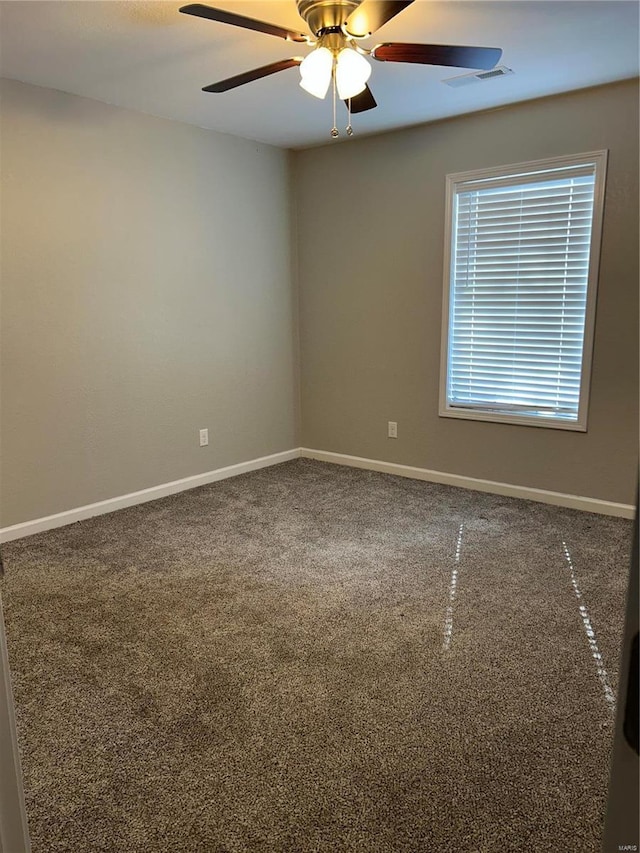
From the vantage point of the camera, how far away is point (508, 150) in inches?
147

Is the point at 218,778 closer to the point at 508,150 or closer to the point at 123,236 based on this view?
the point at 123,236

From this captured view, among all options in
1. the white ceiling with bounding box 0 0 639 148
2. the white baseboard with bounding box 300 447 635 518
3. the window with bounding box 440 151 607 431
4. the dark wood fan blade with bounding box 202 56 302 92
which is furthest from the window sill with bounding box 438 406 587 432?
the dark wood fan blade with bounding box 202 56 302 92

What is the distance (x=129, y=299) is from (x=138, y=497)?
129 centimetres

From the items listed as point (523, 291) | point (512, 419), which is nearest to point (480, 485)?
point (512, 419)

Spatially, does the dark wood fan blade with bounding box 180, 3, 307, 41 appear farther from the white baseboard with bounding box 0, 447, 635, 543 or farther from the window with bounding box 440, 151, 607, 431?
the white baseboard with bounding box 0, 447, 635, 543

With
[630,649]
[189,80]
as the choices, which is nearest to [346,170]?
[189,80]

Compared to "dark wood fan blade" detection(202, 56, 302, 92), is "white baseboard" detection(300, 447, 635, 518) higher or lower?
lower

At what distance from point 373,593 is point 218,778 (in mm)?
1203

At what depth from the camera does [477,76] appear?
310 cm

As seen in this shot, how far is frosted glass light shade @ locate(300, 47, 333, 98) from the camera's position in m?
2.21

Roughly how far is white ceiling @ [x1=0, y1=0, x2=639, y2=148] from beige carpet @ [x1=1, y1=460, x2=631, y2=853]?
7.92 ft

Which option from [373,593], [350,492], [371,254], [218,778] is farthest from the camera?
[371,254]

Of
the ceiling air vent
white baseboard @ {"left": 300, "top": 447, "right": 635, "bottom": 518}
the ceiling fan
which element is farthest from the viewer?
white baseboard @ {"left": 300, "top": 447, "right": 635, "bottom": 518}

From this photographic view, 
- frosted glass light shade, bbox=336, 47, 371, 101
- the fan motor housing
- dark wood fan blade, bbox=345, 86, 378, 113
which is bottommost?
frosted glass light shade, bbox=336, 47, 371, 101
